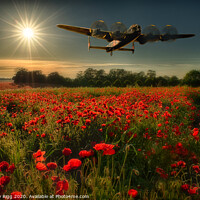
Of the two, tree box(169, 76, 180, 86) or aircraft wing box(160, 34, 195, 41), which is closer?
aircraft wing box(160, 34, 195, 41)

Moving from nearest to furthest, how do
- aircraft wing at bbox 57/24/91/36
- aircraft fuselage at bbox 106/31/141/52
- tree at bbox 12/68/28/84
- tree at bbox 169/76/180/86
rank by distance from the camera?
1. aircraft wing at bbox 57/24/91/36
2. aircraft fuselage at bbox 106/31/141/52
3. tree at bbox 169/76/180/86
4. tree at bbox 12/68/28/84

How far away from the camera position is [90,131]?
3.20 m

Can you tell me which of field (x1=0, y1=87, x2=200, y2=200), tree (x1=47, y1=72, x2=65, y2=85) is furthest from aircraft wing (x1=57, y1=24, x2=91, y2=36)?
tree (x1=47, y1=72, x2=65, y2=85)

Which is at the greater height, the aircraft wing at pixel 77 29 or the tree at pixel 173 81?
the aircraft wing at pixel 77 29

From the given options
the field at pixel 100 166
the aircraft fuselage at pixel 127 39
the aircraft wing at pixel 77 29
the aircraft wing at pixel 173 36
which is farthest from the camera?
the aircraft wing at pixel 173 36

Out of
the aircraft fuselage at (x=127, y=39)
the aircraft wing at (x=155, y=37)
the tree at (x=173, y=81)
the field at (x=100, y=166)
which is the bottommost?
the field at (x=100, y=166)

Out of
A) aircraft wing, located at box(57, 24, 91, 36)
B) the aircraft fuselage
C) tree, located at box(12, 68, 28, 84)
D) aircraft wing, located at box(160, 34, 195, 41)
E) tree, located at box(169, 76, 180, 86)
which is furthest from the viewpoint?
tree, located at box(12, 68, 28, 84)

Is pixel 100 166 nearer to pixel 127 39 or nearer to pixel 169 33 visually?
pixel 127 39

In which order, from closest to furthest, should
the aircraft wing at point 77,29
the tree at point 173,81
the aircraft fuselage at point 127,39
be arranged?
the aircraft wing at point 77,29
the aircraft fuselage at point 127,39
the tree at point 173,81

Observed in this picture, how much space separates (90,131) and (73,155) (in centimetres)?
57

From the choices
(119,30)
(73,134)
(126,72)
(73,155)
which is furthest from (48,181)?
(126,72)

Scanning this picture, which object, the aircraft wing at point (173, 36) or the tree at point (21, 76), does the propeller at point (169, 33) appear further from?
the tree at point (21, 76)

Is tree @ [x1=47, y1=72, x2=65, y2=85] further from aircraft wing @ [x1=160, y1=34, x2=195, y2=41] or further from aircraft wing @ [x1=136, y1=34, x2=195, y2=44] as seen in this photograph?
aircraft wing @ [x1=160, y1=34, x2=195, y2=41]

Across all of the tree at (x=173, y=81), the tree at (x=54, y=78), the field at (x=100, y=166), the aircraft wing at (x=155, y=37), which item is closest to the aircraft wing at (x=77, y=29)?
the aircraft wing at (x=155, y=37)
